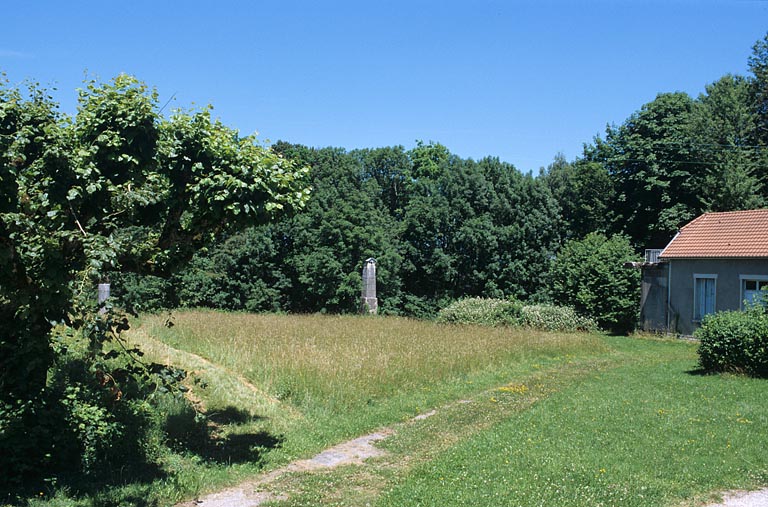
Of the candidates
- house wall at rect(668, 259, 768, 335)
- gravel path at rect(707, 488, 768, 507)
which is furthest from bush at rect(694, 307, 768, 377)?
gravel path at rect(707, 488, 768, 507)

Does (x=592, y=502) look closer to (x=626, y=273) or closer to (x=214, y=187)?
(x=214, y=187)

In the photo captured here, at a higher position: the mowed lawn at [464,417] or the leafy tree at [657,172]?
the leafy tree at [657,172]

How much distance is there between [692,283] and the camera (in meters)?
25.2

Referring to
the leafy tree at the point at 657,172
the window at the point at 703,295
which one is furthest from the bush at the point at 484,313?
the leafy tree at the point at 657,172

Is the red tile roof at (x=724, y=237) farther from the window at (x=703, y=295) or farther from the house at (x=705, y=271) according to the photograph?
the window at (x=703, y=295)

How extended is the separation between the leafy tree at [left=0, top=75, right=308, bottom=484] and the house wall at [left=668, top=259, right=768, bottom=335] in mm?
21250

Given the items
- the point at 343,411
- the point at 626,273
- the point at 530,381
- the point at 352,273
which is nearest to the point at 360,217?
the point at 352,273

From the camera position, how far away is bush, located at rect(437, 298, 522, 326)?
→ 86.8 ft

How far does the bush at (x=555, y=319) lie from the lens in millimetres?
25984

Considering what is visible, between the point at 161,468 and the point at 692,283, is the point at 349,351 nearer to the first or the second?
the point at 161,468

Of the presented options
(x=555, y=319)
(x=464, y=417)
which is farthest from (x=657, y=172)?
(x=464, y=417)

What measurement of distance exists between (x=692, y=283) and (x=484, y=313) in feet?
28.0

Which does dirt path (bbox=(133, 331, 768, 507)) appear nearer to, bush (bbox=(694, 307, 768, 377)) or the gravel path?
the gravel path

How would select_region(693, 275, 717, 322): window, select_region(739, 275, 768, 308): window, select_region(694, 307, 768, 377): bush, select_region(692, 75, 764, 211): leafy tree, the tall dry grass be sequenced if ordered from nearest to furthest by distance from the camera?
the tall dry grass
select_region(694, 307, 768, 377): bush
select_region(739, 275, 768, 308): window
select_region(693, 275, 717, 322): window
select_region(692, 75, 764, 211): leafy tree
